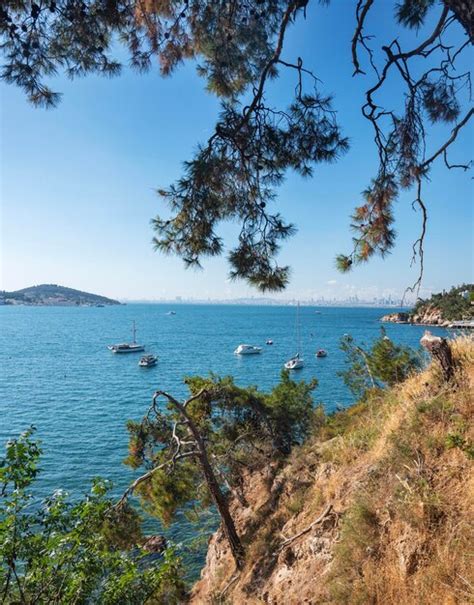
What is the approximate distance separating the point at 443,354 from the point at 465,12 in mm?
4152

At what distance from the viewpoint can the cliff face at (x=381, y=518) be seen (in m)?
3.36

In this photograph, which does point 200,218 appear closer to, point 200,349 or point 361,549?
point 361,549

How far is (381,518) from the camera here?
4094 millimetres

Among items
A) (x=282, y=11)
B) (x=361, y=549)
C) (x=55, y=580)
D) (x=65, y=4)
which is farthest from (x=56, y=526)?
(x=282, y=11)

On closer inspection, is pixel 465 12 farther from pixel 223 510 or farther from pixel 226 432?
pixel 226 432

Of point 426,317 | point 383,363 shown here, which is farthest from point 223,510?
point 426,317

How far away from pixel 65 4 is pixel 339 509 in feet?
23.6

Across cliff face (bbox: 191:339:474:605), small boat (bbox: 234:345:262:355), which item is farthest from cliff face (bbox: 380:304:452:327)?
cliff face (bbox: 191:339:474:605)

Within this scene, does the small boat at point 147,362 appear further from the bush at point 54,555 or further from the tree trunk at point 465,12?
the tree trunk at point 465,12

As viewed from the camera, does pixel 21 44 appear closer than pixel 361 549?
No

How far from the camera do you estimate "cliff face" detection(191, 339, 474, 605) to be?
11.0 ft

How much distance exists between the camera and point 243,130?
4234 millimetres

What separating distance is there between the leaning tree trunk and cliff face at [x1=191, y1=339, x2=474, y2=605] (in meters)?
0.15

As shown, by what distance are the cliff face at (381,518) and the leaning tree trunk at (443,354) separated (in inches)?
5.8
